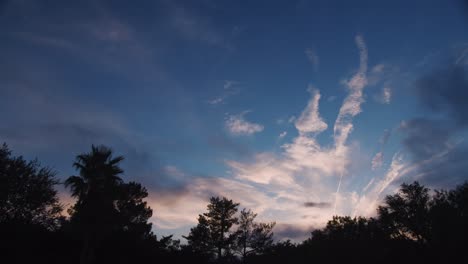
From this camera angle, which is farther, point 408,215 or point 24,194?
point 408,215

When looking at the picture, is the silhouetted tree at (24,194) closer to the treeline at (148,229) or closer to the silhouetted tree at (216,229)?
the treeline at (148,229)

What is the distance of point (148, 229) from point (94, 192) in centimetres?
2731

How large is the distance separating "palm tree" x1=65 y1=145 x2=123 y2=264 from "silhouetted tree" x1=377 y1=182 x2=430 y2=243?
53364 mm

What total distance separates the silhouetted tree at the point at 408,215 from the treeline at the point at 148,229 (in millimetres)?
171

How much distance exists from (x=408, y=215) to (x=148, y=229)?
48.6 metres

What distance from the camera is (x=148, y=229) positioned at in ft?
174

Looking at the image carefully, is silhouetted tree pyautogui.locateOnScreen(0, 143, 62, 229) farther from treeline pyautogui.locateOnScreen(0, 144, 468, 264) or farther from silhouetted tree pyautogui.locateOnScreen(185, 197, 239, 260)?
silhouetted tree pyautogui.locateOnScreen(185, 197, 239, 260)

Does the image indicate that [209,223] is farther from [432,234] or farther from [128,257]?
[432,234]

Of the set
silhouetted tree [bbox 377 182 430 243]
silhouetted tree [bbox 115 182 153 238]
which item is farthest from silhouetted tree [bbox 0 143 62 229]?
silhouetted tree [bbox 377 182 430 243]

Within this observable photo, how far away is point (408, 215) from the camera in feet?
193

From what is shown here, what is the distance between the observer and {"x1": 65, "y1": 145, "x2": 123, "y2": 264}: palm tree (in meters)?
27.8

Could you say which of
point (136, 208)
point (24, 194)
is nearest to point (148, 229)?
point (136, 208)

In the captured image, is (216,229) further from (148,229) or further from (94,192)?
(94,192)

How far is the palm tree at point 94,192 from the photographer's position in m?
27.8
